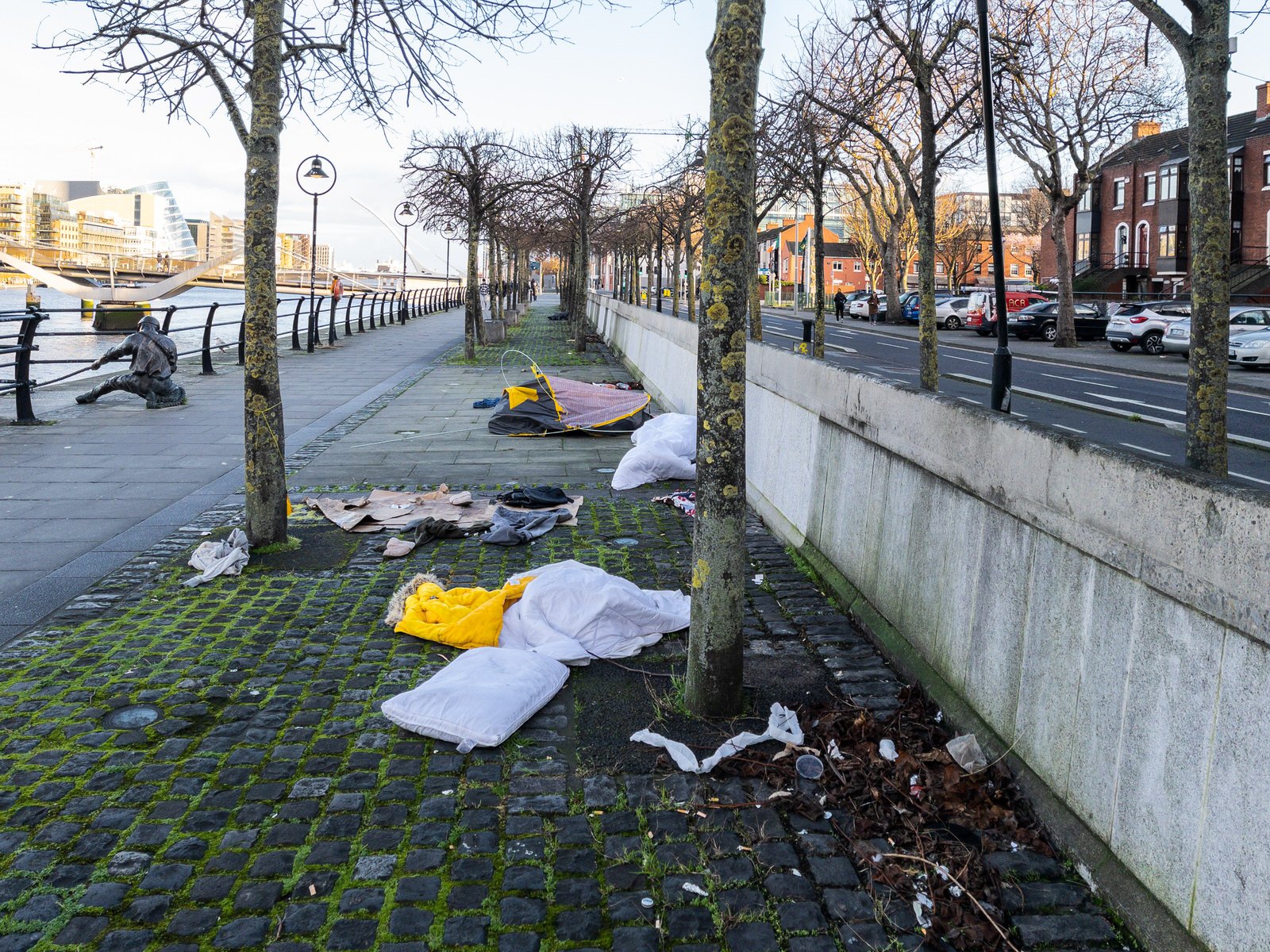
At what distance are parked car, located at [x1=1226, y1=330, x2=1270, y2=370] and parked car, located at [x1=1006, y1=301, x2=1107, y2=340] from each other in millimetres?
12223

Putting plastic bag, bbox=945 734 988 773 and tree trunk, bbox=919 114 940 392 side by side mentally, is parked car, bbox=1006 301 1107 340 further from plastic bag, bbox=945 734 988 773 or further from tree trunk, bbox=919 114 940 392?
plastic bag, bbox=945 734 988 773

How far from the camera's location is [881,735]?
4238 mm

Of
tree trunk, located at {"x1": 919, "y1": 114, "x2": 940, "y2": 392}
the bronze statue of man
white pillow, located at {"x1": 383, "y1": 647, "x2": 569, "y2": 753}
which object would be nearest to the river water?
the bronze statue of man

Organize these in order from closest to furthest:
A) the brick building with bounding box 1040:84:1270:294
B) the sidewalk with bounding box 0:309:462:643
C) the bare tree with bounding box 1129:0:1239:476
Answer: the bare tree with bounding box 1129:0:1239:476 → the sidewalk with bounding box 0:309:462:643 → the brick building with bounding box 1040:84:1270:294

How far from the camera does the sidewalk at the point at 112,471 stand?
672 cm

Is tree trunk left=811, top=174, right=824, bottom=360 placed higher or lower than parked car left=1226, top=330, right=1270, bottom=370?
higher

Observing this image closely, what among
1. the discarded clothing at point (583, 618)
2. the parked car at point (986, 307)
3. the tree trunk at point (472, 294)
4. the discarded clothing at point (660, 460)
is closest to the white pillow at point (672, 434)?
the discarded clothing at point (660, 460)

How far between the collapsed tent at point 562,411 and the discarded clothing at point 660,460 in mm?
2371

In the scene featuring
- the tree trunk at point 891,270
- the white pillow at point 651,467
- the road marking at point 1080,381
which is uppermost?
the tree trunk at point 891,270

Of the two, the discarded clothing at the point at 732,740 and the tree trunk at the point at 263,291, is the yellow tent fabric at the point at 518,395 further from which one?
the discarded clothing at the point at 732,740

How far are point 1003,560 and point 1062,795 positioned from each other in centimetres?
93

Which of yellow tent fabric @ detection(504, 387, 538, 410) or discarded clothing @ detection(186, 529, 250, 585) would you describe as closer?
discarded clothing @ detection(186, 529, 250, 585)

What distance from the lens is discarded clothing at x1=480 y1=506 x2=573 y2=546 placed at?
759 centimetres

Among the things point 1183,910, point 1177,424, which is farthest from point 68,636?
point 1177,424
